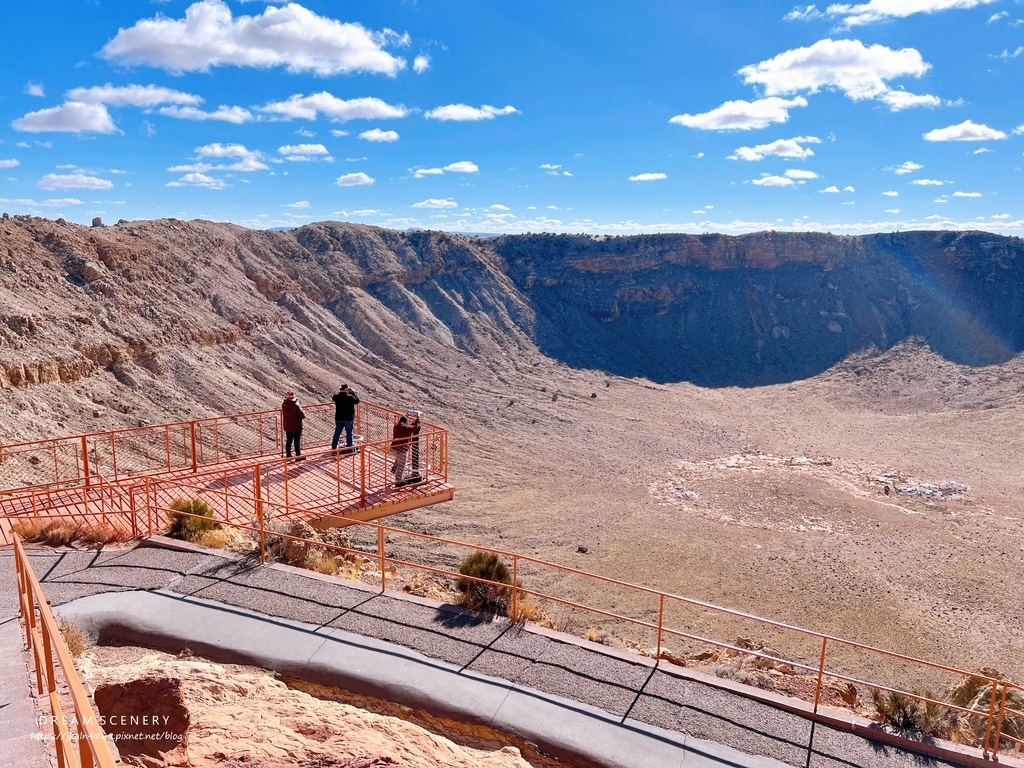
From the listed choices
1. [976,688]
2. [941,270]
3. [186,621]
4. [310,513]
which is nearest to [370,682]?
[186,621]

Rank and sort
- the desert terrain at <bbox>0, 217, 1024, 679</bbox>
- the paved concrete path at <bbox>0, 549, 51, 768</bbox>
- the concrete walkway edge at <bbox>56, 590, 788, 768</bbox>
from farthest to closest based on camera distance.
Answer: the desert terrain at <bbox>0, 217, 1024, 679</bbox>, the concrete walkway edge at <bbox>56, 590, 788, 768</bbox>, the paved concrete path at <bbox>0, 549, 51, 768</bbox>

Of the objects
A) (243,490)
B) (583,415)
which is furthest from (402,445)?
(583,415)

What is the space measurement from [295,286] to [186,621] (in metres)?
31.4

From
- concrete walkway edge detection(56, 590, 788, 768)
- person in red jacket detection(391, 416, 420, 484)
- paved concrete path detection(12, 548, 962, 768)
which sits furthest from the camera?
person in red jacket detection(391, 416, 420, 484)

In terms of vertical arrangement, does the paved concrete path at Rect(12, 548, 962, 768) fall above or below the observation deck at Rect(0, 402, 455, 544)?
below

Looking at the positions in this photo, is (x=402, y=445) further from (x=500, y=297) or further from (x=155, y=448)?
(x=500, y=297)

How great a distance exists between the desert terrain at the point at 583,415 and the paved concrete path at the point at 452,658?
8216 millimetres

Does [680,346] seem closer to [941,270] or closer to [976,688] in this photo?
[941,270]

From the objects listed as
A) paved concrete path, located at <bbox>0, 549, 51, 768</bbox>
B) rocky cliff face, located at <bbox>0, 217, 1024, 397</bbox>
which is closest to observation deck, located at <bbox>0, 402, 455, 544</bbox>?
paved concrete path, located at <bbox>0, 549, 51, 768</bbox>

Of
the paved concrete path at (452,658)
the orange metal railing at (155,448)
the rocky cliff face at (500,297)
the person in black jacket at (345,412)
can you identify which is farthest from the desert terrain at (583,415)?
the paved concrete path at (452,658)

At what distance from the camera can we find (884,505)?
2428cm

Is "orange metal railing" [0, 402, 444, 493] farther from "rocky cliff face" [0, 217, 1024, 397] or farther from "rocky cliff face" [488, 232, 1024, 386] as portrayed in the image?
"rocky cliff face" [488, 232, 1024, 386]

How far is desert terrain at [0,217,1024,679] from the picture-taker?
18.2 m

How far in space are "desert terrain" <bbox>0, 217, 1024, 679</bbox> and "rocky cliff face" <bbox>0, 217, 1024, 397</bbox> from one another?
170 mm
